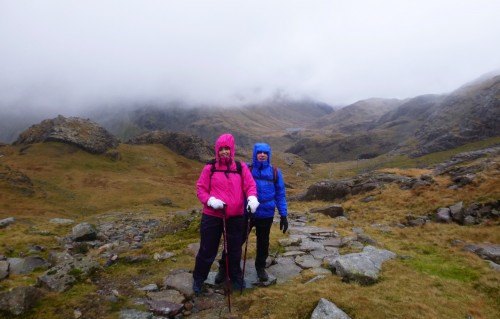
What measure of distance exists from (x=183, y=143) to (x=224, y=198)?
10704 cm

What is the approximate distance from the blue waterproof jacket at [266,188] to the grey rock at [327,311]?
10.1 ft

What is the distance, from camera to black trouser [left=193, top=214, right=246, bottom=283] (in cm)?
1013

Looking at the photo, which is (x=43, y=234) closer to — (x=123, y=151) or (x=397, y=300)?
(x=397, y=300)

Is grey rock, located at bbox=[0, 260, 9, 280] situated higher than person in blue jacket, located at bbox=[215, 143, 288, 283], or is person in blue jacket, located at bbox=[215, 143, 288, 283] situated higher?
person in blue jacket, located at bbox=[215, 143, 288, 283]

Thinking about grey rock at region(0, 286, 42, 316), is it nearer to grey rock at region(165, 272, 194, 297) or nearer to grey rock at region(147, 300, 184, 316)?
grey rock at region(147, 300, 184, 316)

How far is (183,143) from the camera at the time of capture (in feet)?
377

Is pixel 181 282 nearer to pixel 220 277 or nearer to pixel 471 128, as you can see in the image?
pixel 220 277

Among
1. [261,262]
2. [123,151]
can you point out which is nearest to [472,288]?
[261,262]

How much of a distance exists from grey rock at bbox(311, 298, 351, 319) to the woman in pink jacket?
9.08 feet

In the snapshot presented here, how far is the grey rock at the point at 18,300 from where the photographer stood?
864 centimetres

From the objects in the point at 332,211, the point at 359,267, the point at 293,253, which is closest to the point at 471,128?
the point at 332,211

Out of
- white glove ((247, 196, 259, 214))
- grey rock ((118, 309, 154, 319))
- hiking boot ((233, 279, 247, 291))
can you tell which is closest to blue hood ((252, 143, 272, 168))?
white glove ((247, 196, 259, 214))

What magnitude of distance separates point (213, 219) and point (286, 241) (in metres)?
7.02

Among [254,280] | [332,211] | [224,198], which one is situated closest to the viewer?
[224,198]
